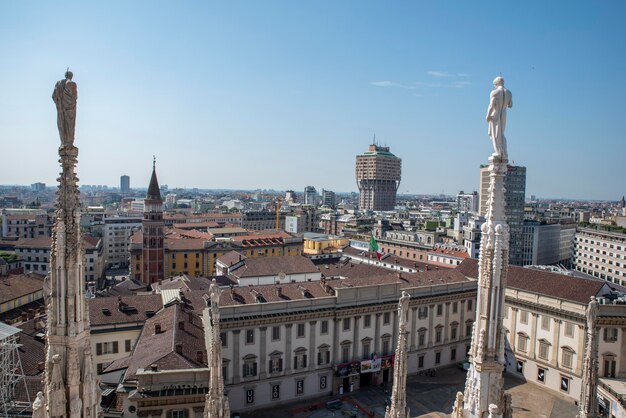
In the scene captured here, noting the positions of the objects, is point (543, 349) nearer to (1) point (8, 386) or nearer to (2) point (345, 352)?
(2) point (345, 352)

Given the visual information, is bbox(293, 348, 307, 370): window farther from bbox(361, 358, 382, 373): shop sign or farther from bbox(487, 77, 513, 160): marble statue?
bbox(487, 77, 513, 160): marble statue

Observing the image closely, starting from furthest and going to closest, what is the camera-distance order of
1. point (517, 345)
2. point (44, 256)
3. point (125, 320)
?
point (44, 256) → point (517, 345) → point (125, 320)

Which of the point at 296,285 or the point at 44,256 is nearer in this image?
the point at 296,285

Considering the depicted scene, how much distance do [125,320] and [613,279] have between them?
102058 millimetres

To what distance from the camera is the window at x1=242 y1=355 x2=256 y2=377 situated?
127ft

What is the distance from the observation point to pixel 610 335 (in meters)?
40.0

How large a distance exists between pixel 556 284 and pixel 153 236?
62.6 metres

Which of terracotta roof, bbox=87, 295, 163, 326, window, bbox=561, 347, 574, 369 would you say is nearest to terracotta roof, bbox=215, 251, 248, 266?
terracotta roof, bbox=87, 295, 163, 326

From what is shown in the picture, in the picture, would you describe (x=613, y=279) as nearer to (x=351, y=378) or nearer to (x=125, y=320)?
(x=351, y=378)

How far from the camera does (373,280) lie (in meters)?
47.8

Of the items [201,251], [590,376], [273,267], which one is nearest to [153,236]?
[201,251]

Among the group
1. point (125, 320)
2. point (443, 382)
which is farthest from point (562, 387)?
point (125, 320)

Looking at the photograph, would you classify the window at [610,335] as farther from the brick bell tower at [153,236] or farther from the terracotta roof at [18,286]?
the brick bell tower at [153,236]

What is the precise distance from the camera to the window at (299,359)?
134ft
